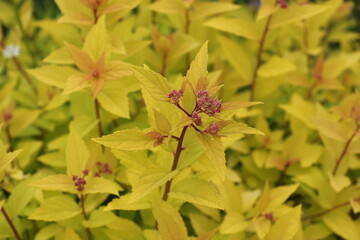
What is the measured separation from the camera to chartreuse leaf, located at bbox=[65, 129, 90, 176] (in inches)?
41.3

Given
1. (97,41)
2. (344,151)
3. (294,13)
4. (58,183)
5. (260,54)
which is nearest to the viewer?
(58,183)

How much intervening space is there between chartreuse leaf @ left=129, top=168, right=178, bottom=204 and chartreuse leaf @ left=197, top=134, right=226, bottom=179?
0.13m

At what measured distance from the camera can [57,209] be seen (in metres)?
1.04

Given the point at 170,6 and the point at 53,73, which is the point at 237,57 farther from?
the point at 53,73

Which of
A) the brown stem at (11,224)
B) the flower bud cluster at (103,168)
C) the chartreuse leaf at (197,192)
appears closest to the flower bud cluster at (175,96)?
the chartreuse leaf at (197,192)

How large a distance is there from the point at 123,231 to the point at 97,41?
53cm

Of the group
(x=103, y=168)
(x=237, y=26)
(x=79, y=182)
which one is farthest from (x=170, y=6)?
(x=79, y=182)

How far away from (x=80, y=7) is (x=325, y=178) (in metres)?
0.99

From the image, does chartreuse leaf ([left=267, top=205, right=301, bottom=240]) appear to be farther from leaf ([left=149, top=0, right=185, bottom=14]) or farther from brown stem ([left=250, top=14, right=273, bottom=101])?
leaf ([left=149, top=0, right=185, bottom=14])

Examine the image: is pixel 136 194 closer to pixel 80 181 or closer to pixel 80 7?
pixel 80 181

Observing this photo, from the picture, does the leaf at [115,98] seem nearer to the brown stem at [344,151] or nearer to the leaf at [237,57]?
the leaf at [237,57]

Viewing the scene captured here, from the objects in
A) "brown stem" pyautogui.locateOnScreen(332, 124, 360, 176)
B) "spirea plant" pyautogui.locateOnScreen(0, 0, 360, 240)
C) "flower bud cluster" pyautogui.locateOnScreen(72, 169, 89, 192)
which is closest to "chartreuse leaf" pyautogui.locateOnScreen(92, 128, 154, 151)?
"spirea plant" pyautogui.locateOnScreen(0, 0, 360, 240)

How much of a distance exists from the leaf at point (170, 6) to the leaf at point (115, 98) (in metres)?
0.36

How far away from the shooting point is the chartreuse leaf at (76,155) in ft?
3.44
